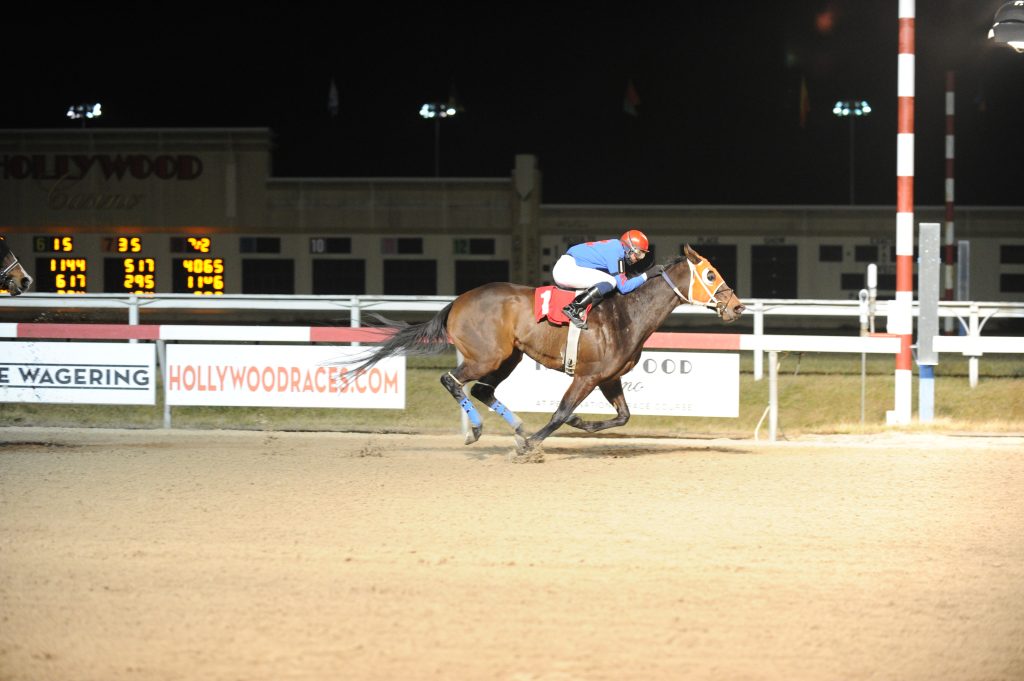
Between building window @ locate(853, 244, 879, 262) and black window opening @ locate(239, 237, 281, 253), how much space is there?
16093mm

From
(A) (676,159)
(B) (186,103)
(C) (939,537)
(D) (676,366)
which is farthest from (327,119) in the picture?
(C) (939,537)

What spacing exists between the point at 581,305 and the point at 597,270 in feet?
1.31

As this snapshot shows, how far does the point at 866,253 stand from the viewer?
1331 inches

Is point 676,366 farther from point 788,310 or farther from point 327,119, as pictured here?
point 327,119

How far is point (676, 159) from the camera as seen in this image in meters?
45.5

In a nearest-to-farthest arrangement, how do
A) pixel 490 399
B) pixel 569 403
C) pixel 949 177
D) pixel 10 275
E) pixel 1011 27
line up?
pixel 569 403, pixel 490 399, pixel 1011 27, pixel 10 275, pixel 949 177

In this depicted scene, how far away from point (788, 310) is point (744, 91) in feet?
129

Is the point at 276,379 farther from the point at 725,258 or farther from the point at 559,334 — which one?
the point at 725,258

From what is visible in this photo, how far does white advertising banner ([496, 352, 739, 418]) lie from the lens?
10.9m

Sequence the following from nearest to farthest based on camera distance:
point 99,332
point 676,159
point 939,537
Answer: point 939,537, point 99,332, point 676,159

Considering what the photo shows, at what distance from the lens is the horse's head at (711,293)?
31.2 ft

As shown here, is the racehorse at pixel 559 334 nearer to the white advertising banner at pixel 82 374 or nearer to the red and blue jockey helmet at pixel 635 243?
the red and blue jockey helmet at pixel 635 243

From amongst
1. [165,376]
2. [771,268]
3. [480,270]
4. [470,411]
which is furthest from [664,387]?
[771,268]

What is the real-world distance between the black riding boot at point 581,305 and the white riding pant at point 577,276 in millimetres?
137
